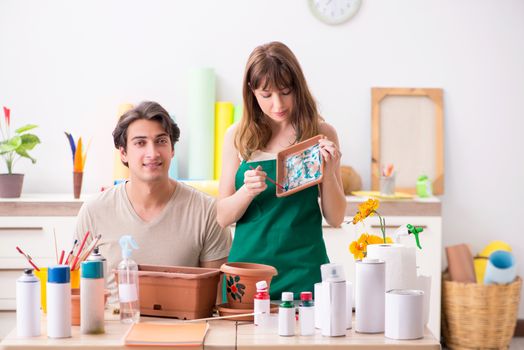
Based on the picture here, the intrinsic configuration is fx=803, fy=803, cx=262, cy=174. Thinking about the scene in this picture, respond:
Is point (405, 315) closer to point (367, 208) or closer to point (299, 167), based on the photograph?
point (367, 208)

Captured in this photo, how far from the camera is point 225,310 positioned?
2074 millimetres

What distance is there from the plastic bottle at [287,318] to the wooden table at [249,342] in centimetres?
2

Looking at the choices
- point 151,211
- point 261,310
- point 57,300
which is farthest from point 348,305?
point 151,211

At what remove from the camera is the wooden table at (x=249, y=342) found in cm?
182

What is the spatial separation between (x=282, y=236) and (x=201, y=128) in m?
2.09

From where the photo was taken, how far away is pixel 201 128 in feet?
14.7

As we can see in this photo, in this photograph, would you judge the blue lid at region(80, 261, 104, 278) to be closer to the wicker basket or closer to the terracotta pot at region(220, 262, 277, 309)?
the terracotta pot at region(220, 262, 277, 309)

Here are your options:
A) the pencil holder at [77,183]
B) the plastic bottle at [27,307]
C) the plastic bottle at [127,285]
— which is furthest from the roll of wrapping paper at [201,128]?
the plastic bottle at [27,307]

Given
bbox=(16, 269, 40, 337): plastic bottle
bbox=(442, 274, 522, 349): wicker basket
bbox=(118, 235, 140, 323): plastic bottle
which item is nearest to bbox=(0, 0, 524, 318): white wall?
bbox=(442, 274, 522, 349): wicker basket

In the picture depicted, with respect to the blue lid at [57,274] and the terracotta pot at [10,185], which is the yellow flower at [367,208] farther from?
the terracotta pot at [10,185]

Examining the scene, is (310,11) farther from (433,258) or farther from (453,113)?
(433,258)

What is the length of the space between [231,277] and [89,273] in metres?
0.38

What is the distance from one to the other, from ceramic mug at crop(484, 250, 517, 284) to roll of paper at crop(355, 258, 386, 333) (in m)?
2.69

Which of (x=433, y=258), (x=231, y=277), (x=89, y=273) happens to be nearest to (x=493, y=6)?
(x=433, y=258)
